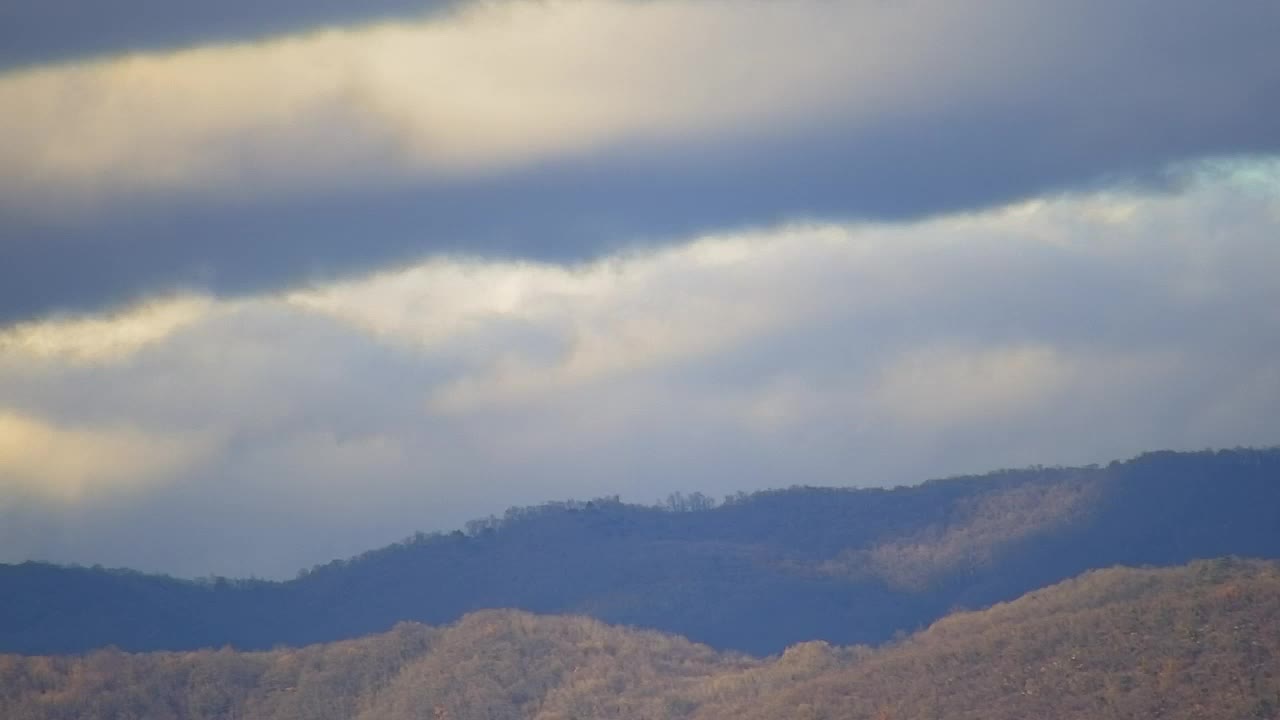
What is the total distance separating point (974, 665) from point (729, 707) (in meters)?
23.0

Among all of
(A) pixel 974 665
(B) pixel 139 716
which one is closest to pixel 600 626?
(B) pixel 139 716

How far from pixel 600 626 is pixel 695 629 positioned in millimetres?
32488

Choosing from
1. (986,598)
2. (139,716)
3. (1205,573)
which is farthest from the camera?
(986,598)

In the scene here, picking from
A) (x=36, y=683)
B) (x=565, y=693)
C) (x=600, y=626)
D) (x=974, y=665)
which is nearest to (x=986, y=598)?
(x=600, y=626)

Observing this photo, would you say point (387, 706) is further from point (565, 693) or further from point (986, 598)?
point (986, 598)

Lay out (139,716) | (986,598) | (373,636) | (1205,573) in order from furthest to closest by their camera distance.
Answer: (986,598) < (373,636) < (139,716) < (1205,573)

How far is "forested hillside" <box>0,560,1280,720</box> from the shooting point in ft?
354

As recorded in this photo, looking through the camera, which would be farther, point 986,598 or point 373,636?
point 986,598

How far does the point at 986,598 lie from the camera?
652ft

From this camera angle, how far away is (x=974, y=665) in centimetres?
11856

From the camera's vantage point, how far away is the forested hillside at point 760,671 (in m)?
108

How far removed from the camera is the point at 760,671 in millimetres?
145000

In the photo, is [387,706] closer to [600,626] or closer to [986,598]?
[600,626]

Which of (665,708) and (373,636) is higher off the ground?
(373,636)
